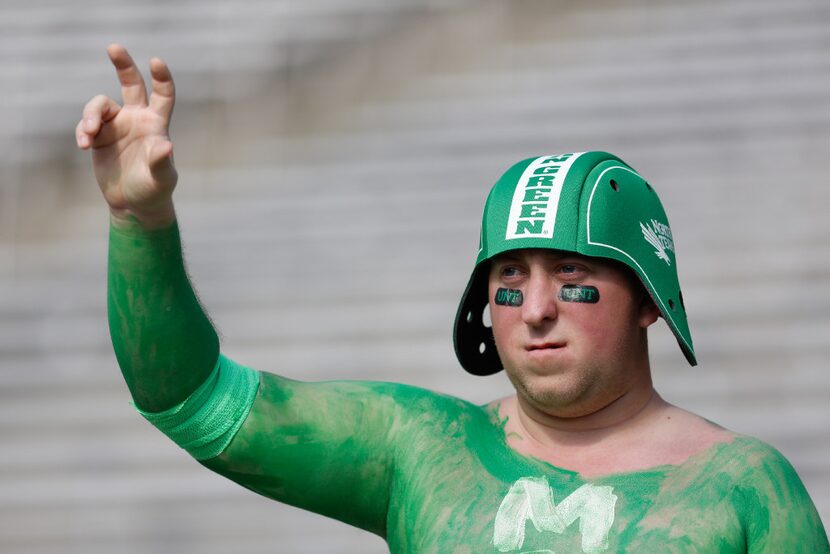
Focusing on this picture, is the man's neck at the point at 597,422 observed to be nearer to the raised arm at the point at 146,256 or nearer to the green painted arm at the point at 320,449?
the green painted arm at the point at 320,449

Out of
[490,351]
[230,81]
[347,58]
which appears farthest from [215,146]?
[490,351]

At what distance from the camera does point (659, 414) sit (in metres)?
2.68

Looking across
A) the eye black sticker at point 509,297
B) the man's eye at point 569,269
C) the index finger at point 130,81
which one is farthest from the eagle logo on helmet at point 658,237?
the index finger at point 130,81

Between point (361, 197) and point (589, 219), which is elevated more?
point (361, 197)

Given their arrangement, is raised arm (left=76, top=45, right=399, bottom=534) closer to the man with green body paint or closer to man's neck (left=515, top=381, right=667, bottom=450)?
the man with green body paint

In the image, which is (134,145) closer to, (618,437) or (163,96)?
(163,96)

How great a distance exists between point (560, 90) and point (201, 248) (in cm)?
177

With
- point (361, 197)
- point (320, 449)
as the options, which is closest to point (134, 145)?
point (320, 449)

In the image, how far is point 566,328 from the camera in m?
2.58

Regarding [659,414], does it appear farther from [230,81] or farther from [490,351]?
[230,81]

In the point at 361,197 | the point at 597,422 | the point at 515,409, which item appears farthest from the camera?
the point at 361,197

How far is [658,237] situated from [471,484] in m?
0.58

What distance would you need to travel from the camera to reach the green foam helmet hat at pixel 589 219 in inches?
102

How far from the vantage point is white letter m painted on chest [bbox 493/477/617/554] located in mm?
2492
